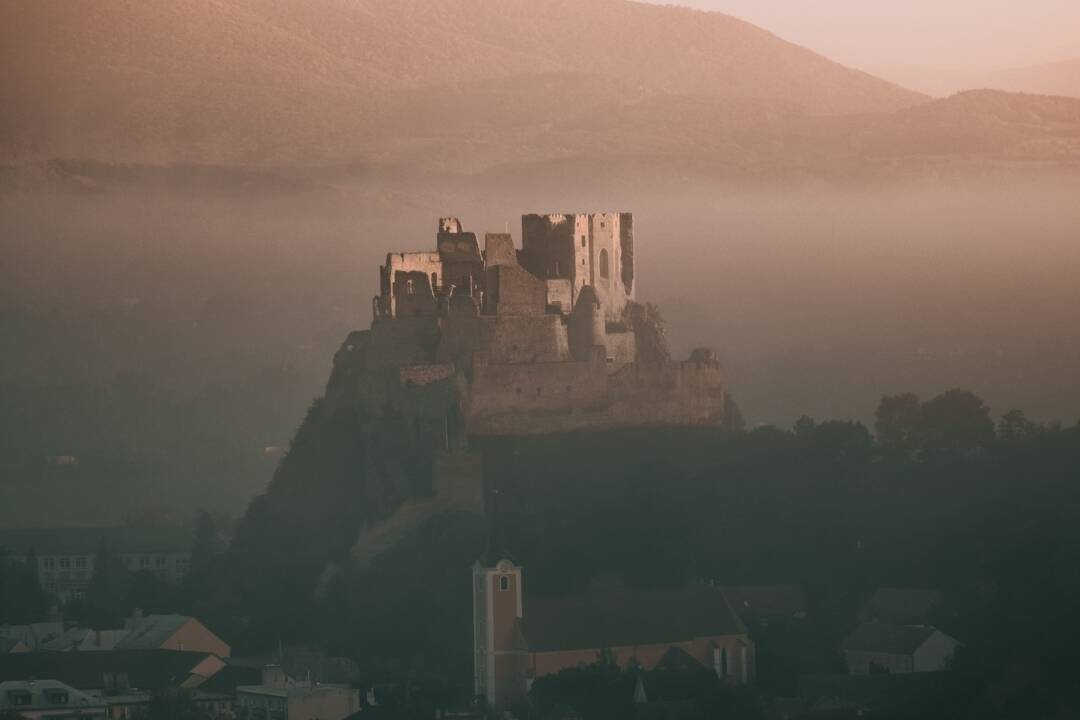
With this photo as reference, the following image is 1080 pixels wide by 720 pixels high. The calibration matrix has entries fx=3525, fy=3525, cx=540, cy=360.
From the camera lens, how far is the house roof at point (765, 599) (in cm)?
7212

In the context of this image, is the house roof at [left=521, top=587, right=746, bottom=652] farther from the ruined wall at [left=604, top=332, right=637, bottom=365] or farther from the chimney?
the ruined wall at [left=604, top=332, right=637, bottom=365]

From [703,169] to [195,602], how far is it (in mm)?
50784

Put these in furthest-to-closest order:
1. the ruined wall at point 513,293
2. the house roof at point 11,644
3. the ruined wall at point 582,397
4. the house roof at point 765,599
Result: 1. the ruined wall at point 513,293
2. the house roof at point 11,644
3. the ruined wall at point 582,397
4. the house roof at point 765,599

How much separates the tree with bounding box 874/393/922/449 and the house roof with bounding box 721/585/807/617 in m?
7.41

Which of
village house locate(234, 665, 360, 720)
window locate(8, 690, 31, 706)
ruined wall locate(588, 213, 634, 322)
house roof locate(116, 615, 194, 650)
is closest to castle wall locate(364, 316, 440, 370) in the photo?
ruined wall locate(588, 213, 634, 322)

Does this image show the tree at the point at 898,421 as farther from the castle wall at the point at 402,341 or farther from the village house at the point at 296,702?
the village house at the point at 296,702

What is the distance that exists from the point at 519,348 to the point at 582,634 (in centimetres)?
1073

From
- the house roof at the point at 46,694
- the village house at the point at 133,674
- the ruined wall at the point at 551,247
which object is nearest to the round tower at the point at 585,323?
the ruined wall at the point at 551,247

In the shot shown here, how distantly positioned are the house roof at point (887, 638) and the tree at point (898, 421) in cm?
1034

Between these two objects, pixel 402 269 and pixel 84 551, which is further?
pixel 84 551

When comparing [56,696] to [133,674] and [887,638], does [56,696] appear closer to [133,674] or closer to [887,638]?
[133,674]

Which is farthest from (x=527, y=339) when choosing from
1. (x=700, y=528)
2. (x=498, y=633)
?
(x=498, y=633)

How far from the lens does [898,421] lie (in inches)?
3184

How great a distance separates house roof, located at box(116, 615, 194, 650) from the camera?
251 feet
